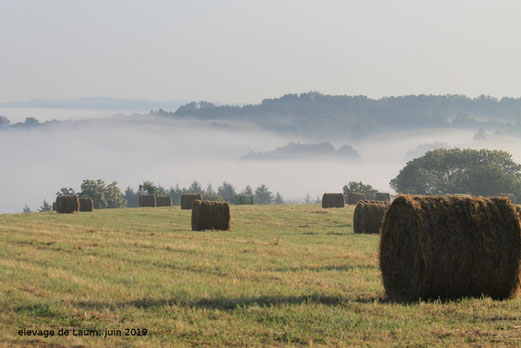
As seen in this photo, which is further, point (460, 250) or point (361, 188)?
point (361, 188)

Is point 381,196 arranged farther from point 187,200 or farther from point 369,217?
point 369,217

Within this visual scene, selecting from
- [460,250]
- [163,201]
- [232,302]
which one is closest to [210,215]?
[232,302]

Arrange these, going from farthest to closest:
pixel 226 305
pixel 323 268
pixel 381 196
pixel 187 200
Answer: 1. pixel 381 196
2. pixel 187 200
3. pixel 323 268
4. pixel 226 305

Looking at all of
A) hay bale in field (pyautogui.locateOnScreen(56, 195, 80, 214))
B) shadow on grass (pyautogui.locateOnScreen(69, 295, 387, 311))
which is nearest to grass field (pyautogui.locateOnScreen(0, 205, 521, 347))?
shadow on grass (pyautogui.locateOnScreen(69, 295, 387, 311))

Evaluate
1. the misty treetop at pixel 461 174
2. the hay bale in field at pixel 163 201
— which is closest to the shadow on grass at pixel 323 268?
the hay bale in field at pixel 163 201

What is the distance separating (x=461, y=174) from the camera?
108750mm

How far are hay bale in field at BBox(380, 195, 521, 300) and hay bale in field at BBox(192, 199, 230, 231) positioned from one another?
23741 millimetres

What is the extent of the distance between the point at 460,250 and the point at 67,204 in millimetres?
51053

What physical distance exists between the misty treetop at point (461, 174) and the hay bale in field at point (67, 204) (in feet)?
215

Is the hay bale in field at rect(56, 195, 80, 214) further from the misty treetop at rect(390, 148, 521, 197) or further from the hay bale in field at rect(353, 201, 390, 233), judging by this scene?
the misty treetop at rect(390, 148, 521, 197)

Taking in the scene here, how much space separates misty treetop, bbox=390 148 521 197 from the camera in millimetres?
101812

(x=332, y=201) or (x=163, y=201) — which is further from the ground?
(x=332, y=201)

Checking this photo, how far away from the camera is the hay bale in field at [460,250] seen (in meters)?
13.4

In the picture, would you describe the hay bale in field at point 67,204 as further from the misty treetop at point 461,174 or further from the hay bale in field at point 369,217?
the misty treetop at point 461,174
